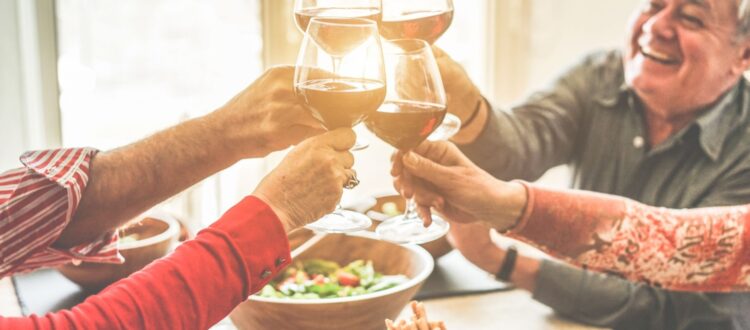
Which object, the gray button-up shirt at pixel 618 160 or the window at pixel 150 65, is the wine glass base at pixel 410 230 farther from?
the window at pixel 150 65

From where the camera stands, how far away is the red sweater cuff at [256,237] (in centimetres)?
97

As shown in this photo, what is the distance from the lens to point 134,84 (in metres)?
2.77

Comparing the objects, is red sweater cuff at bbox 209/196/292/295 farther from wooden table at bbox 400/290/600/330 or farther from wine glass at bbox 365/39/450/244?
wooden table at bbox 400/290/600/330

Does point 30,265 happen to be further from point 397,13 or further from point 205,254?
point 397,13

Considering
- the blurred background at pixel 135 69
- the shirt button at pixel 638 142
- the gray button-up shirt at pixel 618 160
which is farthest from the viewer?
the blurred background at pixel 135 69

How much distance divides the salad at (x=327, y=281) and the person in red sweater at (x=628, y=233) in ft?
0.59

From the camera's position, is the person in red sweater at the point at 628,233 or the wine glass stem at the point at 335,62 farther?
the person in red sweater at the point at 628,233

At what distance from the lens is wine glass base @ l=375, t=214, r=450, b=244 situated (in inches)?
49.9

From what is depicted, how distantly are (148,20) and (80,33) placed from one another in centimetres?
24

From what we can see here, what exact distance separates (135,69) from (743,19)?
79.2 inches

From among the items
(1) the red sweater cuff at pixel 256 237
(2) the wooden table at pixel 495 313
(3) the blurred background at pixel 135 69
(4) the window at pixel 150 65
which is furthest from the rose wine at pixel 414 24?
(4) the window at pixel 150 65

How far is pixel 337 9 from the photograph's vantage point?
116cm

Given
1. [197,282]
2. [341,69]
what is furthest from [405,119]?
[197,282]

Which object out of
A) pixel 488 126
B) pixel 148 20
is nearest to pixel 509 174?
pixel 488 126
